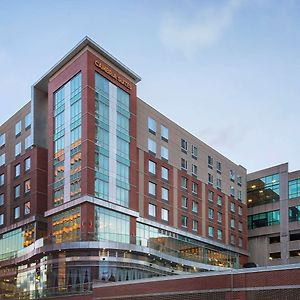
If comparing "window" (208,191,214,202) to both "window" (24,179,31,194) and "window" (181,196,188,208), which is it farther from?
"window" (24,179,31,194)

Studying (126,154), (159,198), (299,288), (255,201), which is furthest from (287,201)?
(299,288)

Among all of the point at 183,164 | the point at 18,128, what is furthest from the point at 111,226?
the point at 18,128

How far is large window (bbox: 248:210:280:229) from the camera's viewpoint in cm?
9225

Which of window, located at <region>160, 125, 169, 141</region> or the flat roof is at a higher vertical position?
the flat roof

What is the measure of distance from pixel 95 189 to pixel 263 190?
143ft

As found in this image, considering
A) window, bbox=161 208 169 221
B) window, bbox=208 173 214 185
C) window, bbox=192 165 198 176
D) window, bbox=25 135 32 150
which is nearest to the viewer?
window, bbox=25 135 32 150

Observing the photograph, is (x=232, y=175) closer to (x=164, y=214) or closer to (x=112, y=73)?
(x=164, y=214)

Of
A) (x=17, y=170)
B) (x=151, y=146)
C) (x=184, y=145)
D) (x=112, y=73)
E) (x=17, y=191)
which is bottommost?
(x=17, y=191)

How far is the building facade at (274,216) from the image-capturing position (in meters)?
89.3

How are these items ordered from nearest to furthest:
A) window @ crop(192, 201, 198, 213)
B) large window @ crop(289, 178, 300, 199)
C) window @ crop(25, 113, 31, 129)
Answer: window @ crop(25, 113, 31, 129) → window @ crop(192, 201, 198, 213) → large window @ crop(289, 178, 300, 199)

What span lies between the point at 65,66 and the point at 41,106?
8.81 metres

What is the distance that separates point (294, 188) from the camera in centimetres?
9106

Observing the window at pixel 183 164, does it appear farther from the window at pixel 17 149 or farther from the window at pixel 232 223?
the window at pixel 17 149

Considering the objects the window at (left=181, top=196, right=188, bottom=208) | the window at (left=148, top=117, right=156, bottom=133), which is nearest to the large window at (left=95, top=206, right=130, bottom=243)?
the window at (left=148, top=117, right=156, bottom=133)
